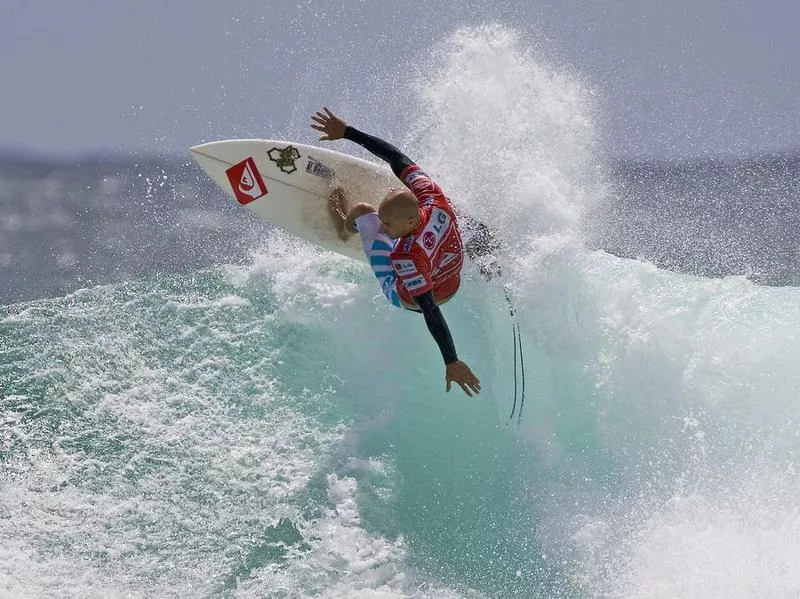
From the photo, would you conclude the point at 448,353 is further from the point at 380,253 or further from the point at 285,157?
the point at 285,157

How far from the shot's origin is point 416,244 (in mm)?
5422

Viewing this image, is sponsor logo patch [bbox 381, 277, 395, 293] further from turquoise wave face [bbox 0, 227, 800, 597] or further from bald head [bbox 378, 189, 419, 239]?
turquoise wave face [bbox 0, 227, 800, 597]

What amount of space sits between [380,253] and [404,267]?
0.56 m

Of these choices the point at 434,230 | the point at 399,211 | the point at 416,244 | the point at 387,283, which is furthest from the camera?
the point at 387,283

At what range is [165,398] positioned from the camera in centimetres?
668

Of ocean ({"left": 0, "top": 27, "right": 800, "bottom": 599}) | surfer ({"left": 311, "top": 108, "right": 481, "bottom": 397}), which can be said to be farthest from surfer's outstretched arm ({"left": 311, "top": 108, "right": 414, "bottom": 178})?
ocean ({"left": 0, "top": 27, "right": 800, "bottom": 599})

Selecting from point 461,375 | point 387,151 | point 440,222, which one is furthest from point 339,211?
point 461,375

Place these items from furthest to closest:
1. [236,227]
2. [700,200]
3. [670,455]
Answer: [700,200] → [236,227] → [670,455]

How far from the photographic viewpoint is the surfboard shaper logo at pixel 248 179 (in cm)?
710

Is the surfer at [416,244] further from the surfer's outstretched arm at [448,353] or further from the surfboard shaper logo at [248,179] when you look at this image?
the surfboard shaper logo at [248,179]

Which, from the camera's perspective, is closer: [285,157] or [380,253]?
[380,253]

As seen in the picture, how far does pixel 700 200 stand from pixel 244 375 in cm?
623

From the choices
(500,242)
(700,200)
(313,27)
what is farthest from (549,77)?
(313,27)

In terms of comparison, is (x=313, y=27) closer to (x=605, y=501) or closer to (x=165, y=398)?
(x=165, y=398)
